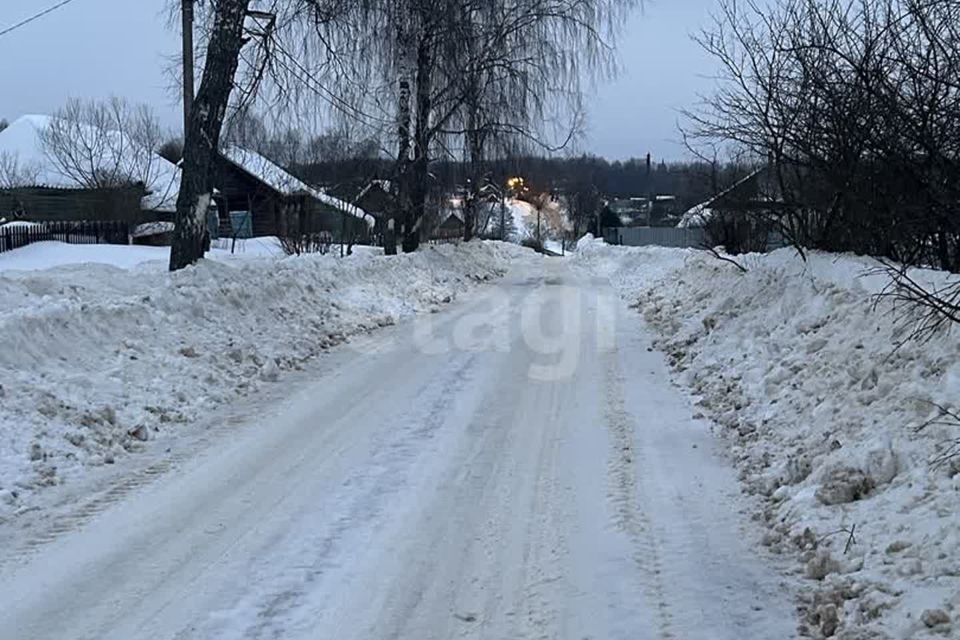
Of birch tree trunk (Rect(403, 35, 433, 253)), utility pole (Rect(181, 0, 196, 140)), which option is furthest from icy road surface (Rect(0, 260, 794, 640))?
birch tree trunk (Rect(403, 35, 433, 253))

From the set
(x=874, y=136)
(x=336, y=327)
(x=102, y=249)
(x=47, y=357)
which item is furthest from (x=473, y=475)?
(x=102, y=249)

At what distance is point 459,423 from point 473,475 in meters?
1.60

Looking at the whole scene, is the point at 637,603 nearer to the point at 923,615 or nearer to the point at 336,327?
the point at 923,615

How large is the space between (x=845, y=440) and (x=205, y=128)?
10.5 metres

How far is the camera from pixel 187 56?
48.9 feet

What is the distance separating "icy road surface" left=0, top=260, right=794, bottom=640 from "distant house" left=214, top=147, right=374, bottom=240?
9270mm

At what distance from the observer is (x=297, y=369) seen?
10789 millimetres

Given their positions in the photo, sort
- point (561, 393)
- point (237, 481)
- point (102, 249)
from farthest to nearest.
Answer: point (102, 249) → point (561, 393) → point (237, 481)

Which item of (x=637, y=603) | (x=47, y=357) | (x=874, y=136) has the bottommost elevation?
(x=637, y=603)

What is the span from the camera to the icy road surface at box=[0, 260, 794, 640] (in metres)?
4.26

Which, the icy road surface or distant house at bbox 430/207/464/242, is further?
distant house at bbox 430/207/464/242

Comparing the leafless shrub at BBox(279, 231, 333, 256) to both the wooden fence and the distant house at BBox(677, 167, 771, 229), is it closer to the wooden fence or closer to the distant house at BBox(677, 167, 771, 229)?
the wooden fence

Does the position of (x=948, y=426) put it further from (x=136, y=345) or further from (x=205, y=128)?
(x=205, y=128)

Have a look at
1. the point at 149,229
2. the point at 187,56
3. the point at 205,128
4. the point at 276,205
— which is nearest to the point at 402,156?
the point at 276,205
